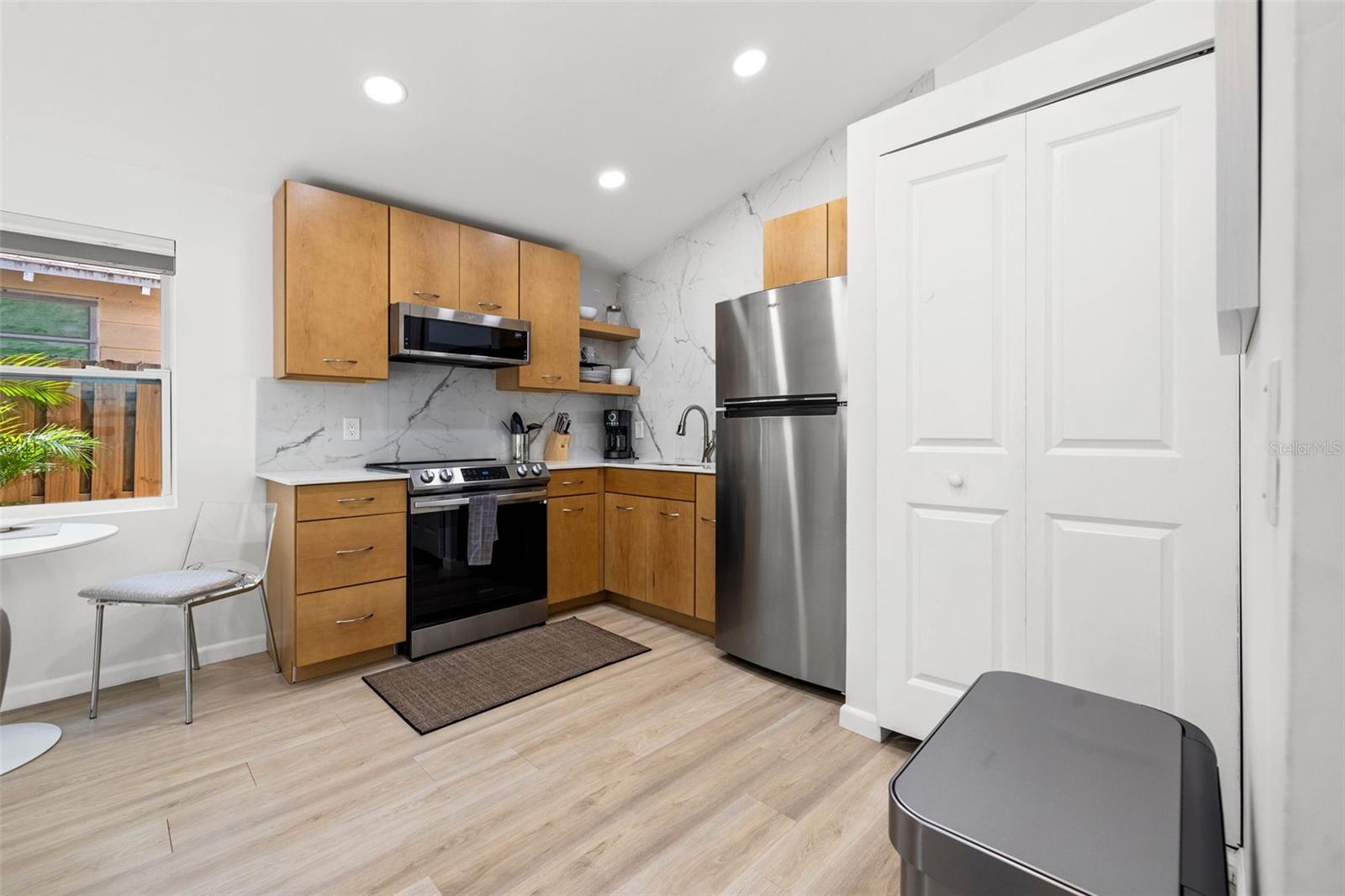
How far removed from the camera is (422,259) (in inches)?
124

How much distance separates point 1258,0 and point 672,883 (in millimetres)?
1800

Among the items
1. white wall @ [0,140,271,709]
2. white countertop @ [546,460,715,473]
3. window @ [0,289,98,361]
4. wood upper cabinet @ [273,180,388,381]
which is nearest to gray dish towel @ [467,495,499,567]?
white countertop @ [546,460,715,473]

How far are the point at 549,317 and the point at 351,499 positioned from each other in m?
1.59

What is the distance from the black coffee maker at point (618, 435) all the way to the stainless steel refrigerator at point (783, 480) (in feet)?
5.17

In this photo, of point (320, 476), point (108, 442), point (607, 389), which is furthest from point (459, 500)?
point (108, 442)

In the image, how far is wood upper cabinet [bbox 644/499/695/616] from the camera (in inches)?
127

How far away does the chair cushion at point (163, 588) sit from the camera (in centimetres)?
222

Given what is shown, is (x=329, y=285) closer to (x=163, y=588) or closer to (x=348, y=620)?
(x=163, y=588)

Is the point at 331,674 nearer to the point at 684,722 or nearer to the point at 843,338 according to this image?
the point at 684,722

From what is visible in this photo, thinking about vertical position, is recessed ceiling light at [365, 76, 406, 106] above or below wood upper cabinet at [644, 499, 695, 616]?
above

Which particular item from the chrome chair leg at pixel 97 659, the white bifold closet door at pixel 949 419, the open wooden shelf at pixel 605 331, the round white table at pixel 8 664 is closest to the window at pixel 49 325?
the round white table at pixel 8 664

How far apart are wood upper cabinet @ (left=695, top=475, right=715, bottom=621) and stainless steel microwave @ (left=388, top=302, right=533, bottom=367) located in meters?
1.30

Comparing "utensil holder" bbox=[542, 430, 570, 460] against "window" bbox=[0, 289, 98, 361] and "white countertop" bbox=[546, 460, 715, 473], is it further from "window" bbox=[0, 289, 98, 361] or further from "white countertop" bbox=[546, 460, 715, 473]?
"window" bbox=[0, 289, 98, 361]


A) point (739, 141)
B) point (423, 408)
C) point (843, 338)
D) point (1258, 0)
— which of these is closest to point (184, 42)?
point (423, 408)
